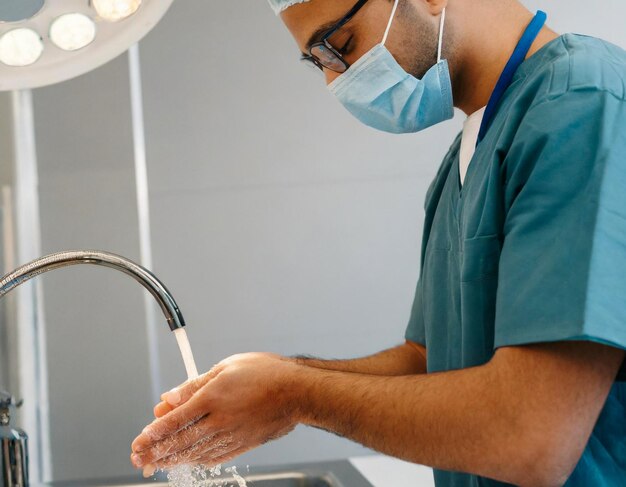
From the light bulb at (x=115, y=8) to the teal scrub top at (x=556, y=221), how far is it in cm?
48

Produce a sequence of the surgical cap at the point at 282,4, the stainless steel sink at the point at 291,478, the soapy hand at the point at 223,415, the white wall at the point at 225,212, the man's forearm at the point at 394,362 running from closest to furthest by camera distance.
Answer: the soapy hand at the point at 223,415, the surgical cap at the point at 282,4, the man's forearm at the point at 394,362, the stainless steel sink at the point at 291,478, the white wall at the point at 225,212

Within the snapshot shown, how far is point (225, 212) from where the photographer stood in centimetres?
197

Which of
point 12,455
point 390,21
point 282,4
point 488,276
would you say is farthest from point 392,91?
point 12,455

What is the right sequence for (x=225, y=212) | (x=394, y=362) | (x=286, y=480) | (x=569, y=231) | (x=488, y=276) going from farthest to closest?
1. (x=225, y=212)
2. (x=286, y=480)
3. (x=394, y=362)
4. (x=488, y=276)
5. (x=569, y=231)

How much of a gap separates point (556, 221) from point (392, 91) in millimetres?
411

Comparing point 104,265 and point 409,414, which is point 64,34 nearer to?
point 104,265

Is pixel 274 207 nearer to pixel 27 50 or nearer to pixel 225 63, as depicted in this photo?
pixel 225 63

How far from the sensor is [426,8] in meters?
1.12

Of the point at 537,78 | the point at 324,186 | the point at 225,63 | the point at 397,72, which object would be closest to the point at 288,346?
the point at 324,186

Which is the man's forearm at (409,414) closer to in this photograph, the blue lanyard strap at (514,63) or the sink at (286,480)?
the blue lanyard strap at (514,63)

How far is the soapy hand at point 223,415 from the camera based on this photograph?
104cm

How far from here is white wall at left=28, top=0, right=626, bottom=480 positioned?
6.26 feet

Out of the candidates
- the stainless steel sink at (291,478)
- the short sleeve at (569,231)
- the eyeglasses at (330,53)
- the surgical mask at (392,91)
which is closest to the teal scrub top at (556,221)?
the short sleeve at (569,231)

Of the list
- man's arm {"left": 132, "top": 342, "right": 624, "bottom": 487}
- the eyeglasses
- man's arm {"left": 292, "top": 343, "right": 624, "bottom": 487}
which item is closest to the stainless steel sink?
man's arm {"left": 132, "top": 342, "right": 624, "bottom": 487}
